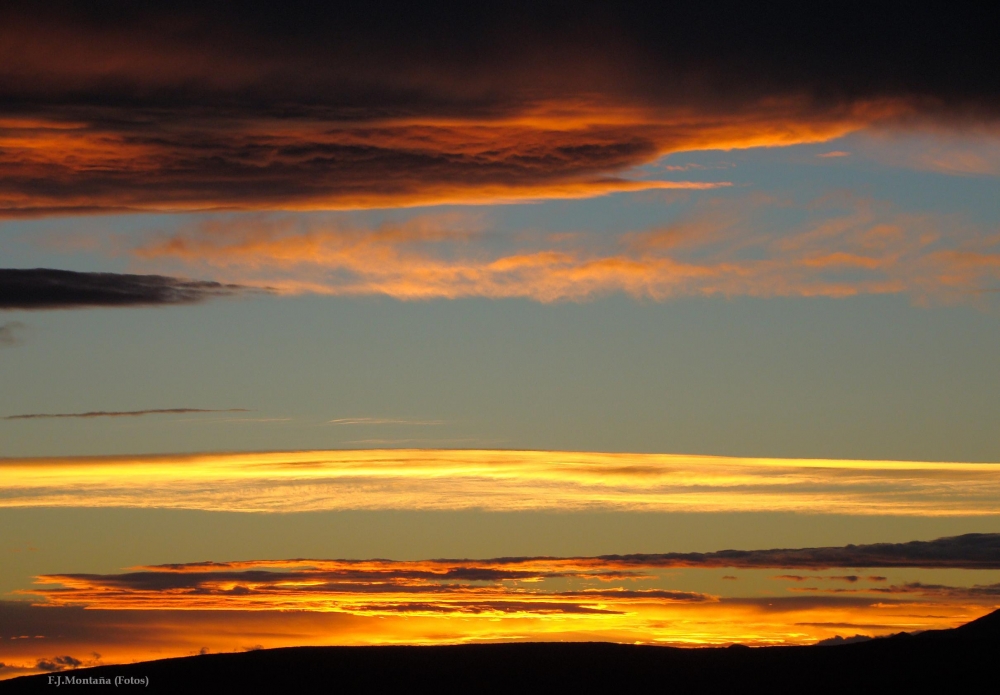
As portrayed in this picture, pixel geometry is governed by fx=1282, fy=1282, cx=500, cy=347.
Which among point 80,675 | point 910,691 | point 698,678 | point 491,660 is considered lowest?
point 910,691

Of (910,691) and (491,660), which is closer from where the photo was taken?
(910,691)

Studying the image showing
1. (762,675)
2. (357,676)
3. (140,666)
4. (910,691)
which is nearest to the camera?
(910,691)

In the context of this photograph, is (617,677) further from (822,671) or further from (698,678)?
(822,671)

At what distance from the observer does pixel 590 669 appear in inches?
2702

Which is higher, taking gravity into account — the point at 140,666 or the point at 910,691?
the point at 140,666

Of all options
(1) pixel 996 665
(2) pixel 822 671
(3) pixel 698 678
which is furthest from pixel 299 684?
(1) pixel 996 665

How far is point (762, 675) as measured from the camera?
6525 centimetres

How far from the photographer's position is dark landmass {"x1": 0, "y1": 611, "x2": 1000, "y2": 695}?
205 ft

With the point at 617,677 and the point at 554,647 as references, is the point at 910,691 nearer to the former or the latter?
the point at 617,677

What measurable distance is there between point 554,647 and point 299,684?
14.6m

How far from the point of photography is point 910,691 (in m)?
60.1

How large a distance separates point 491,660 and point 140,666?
68.4 feet

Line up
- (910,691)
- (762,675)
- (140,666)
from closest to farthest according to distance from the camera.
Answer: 1. (910,691)
2. (762,675)
3. (140,666)

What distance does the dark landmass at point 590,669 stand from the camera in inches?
2454
